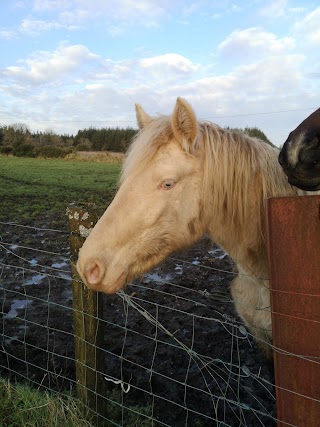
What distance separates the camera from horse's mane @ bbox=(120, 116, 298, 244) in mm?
2275

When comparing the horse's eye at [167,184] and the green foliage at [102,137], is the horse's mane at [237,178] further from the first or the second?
the green foliage at [102,137]

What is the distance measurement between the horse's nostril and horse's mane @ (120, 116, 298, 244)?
619 mm

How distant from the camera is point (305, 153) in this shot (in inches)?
63.2

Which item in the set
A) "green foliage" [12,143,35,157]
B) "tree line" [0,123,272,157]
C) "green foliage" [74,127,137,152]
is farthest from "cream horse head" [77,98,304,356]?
"green foliage" [12,143,35,157]

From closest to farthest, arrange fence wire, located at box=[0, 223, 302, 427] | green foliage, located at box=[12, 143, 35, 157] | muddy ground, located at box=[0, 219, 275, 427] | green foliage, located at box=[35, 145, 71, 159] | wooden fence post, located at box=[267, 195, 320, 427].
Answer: wooden fence post, located at box=[267, 195, 320, 427], fence wire, located at box=[0, 223, 302, 427], muddy ground, located at box=[0, 219, 275, 427], green foliage, located at box=[35, 145, 71, 159], green foliage, located at box=[12, 143, 35, 157]

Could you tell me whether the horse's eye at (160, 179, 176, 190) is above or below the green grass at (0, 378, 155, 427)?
above

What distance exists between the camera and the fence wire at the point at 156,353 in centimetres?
294

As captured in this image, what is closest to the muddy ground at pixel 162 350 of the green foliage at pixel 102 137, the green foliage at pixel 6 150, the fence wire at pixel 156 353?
the fence wire at pixel 156 353

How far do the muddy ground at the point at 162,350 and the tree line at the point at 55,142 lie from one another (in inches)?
1445

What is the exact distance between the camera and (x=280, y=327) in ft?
5.02

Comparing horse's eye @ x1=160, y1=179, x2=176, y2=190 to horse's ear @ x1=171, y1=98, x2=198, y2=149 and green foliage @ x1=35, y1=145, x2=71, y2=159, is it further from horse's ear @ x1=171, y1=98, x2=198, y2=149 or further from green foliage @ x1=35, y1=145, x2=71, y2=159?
green foliage @ x1=35, y1=145, x2=71, y2=159

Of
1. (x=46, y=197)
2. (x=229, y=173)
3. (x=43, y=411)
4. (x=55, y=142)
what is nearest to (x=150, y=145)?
(x=229, y=173)

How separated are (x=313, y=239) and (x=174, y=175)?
1.00m

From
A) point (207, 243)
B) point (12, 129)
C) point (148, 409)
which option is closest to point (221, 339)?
point (148, 409)
